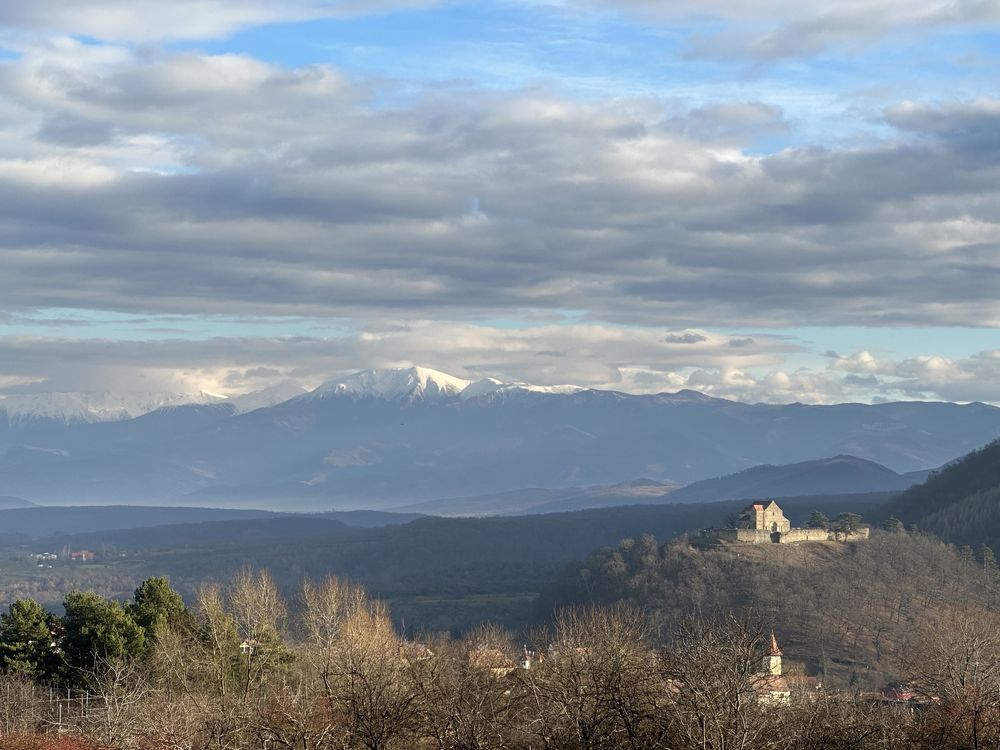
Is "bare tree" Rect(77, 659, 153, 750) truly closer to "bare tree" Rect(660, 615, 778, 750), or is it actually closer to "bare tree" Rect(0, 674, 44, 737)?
"bare tree" Rect(0, 674, 44, 737)

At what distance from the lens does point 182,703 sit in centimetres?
7462

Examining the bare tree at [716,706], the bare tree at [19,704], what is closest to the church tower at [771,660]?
the bare tree at [716,706]

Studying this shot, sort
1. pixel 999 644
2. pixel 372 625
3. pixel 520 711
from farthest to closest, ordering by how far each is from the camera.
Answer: pixel 372 625 < pixel 999 644 < pixel 520 711

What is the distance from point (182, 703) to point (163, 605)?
89.2ft

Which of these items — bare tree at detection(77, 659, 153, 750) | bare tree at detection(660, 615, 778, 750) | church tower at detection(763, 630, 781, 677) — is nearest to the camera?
bare tree at detection(660, 615, 778, 750)

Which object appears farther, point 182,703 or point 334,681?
point 334,681

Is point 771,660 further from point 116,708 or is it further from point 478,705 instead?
point 116,708

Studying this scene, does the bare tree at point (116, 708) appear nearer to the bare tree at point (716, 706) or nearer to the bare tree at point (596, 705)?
the bare tree at point (596, 705)

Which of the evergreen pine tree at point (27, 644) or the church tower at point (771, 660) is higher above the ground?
the evergreen pine tree at point (27, 644)

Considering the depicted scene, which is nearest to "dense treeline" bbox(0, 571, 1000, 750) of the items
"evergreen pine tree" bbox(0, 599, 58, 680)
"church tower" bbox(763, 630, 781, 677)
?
"evergreen pine tree" bbox(0, 599, 58, 680)

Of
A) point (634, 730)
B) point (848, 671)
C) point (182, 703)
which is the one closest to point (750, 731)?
A: point (634, 730)

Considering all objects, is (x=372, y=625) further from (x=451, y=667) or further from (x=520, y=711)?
(x=520, y=711)

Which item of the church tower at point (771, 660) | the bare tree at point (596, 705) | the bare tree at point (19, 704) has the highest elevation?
the bare tree at point (596, 705)

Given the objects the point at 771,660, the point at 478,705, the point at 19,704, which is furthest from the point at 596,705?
the point at 771,660
